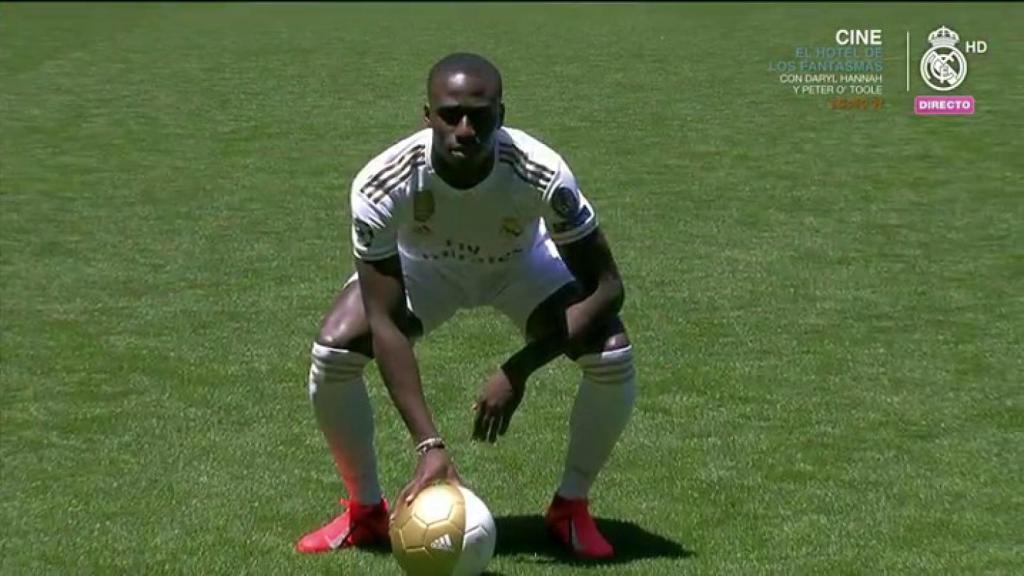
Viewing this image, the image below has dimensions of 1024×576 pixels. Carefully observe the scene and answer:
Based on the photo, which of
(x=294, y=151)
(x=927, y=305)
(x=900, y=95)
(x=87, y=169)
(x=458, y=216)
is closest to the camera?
(x=458, y=216)

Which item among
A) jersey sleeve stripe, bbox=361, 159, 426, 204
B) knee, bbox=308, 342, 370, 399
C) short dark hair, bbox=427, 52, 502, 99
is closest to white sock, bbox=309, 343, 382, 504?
knee, bbox=308, 342, 370, 399

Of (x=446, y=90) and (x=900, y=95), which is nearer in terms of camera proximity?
(x=446, y=90)

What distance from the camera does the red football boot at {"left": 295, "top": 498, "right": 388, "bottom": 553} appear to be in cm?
690

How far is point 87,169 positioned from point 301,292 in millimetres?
5667

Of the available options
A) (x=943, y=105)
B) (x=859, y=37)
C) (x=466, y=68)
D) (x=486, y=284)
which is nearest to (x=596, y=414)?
(x=486, y=284)

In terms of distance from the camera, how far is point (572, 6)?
108ft

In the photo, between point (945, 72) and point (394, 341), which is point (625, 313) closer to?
point (394, 341)

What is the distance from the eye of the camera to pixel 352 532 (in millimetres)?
6922

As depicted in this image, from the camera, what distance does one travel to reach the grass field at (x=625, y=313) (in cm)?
725

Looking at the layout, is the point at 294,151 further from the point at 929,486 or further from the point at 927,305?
the point at 929,486

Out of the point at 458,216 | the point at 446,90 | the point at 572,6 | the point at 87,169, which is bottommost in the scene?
the point at 572,6

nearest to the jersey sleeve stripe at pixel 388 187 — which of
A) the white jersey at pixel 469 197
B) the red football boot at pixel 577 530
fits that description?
the white jersey at pixel 469 197

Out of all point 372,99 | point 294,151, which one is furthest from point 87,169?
point 372,99

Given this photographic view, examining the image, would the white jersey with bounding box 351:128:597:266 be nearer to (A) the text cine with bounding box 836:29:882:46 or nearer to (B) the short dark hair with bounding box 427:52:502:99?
(B) the short dark hair with bounding box 427:52:502:99
